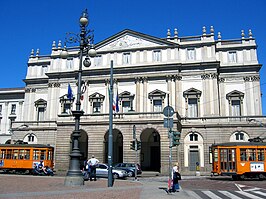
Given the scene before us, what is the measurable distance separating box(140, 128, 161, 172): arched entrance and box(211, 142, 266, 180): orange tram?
14206 mm

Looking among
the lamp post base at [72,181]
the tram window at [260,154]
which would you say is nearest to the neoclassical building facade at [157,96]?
the tram window at [260,154]

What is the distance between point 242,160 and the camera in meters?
29.6

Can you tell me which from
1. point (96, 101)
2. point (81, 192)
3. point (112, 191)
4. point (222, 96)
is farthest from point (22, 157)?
point (222, 96)

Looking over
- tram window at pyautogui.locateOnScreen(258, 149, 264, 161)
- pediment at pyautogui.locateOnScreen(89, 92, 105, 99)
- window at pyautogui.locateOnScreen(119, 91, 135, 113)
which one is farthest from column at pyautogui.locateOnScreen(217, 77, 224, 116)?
pediment at pyautogui.locateOnScreen(89, 92, 105, 99)

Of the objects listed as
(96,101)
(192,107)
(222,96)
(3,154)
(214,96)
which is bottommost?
(3,154)

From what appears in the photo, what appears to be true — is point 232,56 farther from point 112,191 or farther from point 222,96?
point 112,191

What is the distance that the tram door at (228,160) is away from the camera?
2992 cm

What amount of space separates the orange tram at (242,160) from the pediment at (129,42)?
70.6 feet

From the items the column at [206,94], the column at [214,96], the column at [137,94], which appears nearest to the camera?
the column at [214,96]

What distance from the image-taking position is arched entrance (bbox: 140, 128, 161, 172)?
44.2m

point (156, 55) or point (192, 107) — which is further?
point (156, 55)

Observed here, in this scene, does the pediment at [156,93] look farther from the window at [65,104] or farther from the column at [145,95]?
the window at [65,104]

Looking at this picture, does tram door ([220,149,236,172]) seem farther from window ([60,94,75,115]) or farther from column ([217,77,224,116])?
window ([60,94,75,115])

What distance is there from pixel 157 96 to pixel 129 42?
9756 mm
